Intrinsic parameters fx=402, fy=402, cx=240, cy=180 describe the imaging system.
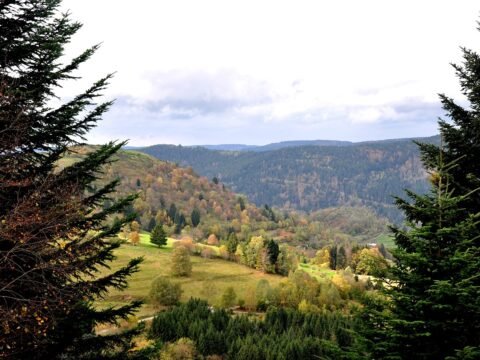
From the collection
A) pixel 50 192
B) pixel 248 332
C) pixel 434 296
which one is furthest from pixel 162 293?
pixel 434 296

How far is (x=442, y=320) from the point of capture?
8.56 meters

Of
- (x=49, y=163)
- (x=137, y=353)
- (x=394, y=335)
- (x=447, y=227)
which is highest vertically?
(x=49, y=163)

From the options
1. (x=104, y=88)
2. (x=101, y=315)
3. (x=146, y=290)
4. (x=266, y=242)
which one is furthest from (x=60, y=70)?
(x=266, y=242)

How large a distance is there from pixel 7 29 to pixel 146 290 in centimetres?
10051

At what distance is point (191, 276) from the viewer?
119m

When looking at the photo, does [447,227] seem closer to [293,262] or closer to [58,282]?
[58,282]

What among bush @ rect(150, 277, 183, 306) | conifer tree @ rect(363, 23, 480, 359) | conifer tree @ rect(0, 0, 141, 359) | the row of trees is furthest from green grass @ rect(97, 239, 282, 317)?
conifer tree @ rect(363, 23, 480, 359)

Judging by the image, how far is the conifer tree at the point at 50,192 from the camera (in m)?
9.65

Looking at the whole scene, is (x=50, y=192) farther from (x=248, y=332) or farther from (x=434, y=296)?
(x=248, y=332)

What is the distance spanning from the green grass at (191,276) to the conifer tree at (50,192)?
3355 inches

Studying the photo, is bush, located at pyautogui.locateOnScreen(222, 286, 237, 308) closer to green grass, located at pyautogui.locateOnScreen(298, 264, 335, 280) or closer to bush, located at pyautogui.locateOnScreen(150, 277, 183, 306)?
bush, located at pyautogui.locateOnScreen(150, 277, 183, 306)

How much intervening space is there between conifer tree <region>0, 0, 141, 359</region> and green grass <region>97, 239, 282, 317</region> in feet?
280

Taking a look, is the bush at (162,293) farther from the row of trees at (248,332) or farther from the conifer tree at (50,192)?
the conifer tree at (50,192)

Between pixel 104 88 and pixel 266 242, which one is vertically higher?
pixel 104 88
